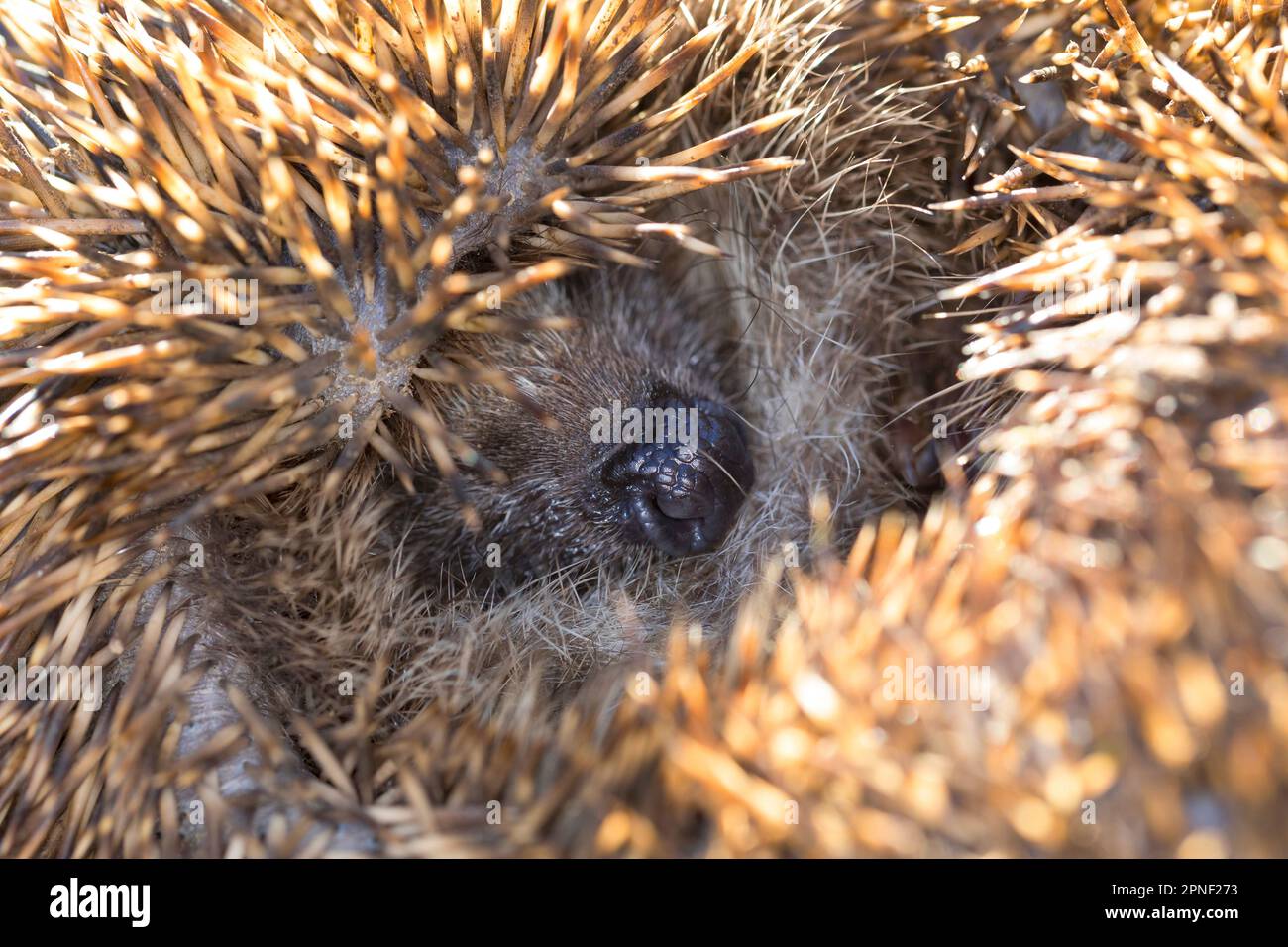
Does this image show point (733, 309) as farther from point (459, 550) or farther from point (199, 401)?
point (199, 401)

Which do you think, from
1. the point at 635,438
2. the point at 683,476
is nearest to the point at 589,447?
the point at 635,438

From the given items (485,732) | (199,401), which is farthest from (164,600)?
(485,732)

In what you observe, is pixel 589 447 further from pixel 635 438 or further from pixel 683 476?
pixel 683 476

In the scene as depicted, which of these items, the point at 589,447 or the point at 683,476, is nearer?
the point at 683,476

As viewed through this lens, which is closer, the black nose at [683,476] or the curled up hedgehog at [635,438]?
the curled up hedgehog at [635,438]
